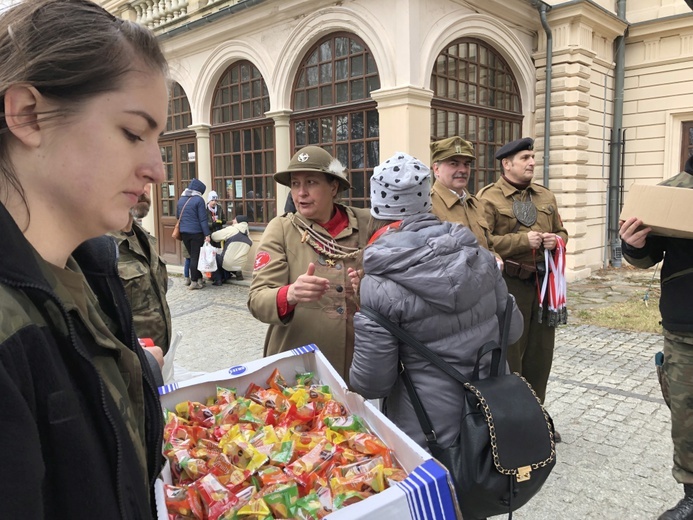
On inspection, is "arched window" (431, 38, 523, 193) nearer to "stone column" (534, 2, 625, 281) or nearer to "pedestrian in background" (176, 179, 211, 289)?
"stone column" (534, 2, 625, 281)

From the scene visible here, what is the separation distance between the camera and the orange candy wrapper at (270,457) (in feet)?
4.23

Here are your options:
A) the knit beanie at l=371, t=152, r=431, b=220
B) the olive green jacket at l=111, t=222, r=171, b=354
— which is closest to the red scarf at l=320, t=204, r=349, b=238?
the knit beanie at l=371, t=152, r=431, b=220

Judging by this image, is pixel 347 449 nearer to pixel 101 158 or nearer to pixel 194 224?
pixel 101 158

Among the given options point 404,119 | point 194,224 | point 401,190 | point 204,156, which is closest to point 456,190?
point 401,190

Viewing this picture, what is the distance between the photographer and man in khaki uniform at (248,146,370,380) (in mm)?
2361

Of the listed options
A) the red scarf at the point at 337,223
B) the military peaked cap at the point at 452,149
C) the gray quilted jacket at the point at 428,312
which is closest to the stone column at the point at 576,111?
the military peaked cap at the point at 452,149

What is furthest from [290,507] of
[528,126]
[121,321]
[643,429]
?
[528,126]

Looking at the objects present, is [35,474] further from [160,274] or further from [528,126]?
[528,126]

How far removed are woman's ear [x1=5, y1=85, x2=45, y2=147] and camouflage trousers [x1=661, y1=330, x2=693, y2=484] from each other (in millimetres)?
2700

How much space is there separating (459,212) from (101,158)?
9.21 feet

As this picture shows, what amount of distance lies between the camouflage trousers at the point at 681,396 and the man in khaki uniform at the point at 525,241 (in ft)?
3.16

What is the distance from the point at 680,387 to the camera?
8.09ft

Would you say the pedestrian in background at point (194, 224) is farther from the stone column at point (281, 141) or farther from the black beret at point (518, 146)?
the black beret at point (518, 146)

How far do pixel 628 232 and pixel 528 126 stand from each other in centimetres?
729
